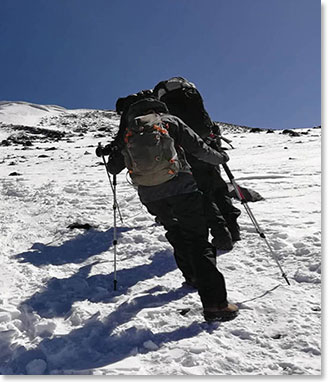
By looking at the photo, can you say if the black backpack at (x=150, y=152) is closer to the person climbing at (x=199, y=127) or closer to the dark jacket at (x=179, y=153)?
the dark jacket at (x=179, y=153)

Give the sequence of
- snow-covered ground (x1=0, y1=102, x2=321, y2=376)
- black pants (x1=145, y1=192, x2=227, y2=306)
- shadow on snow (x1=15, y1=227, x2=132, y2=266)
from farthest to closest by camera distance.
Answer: shadow on snow (x1=15, y1=227, x2=132, y2=266)
black pants (x1=145, y1=192, x2=227, y2=306)
snow-covered ground (x1=0, y1=102, x2=321, y2=376)

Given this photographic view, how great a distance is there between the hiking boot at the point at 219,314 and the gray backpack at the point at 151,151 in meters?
1.39

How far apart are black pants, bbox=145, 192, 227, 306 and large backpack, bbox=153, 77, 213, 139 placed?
1.77m

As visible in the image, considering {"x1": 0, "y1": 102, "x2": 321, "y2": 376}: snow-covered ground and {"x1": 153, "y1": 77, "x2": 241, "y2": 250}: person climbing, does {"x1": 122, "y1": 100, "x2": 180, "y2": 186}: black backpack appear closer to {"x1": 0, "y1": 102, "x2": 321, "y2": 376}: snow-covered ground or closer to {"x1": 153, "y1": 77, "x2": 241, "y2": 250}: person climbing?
{"x1": 0, "y1": 102, "x2": 321, "y2": 376}: snow-covered ground

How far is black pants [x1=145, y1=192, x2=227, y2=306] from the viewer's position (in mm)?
3494

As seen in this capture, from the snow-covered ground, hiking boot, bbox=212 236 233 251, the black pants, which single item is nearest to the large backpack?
hiking boot, bbox=212 236 233 251

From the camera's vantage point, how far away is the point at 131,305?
3963 millimetres

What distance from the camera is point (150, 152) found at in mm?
3355

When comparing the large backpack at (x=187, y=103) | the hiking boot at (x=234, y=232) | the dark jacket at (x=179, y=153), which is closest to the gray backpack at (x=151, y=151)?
the dark jacket at (x=179, y=153)

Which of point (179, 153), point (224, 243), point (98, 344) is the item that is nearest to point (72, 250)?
Result: point (224, 243)

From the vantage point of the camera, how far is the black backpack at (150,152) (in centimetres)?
336

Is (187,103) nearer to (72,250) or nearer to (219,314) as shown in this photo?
(219,314)

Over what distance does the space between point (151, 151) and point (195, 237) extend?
1.04 m

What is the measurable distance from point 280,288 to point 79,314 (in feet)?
7.59
